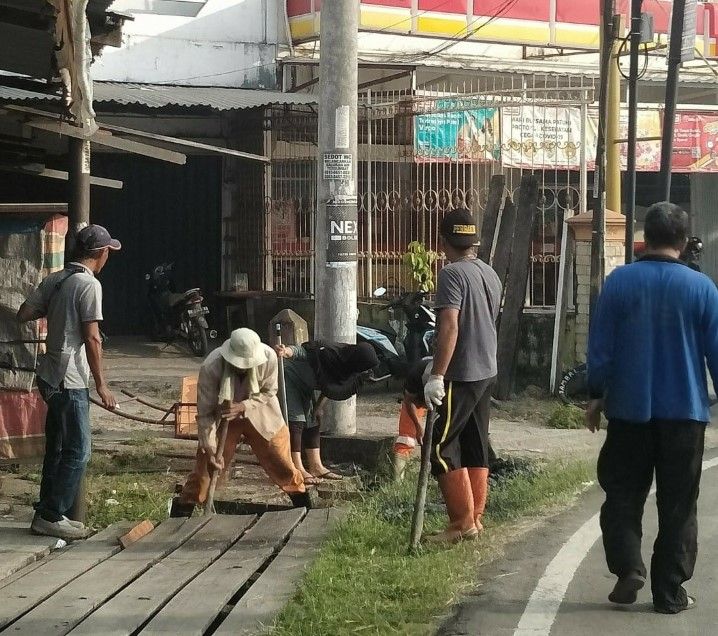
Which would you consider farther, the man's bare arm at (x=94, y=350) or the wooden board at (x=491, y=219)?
the wooden board at (x=491, y=219)

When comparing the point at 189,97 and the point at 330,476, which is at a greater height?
the point at 189,97

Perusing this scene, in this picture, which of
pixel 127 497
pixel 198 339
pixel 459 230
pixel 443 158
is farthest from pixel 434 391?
pixel 198 339

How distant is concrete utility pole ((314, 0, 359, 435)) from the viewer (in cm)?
959

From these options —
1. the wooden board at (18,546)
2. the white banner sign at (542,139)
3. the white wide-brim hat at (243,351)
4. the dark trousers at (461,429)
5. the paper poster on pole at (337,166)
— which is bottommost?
the wooden board at (18,546)

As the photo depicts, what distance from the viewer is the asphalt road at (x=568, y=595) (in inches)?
208

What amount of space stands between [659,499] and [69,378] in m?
3.25

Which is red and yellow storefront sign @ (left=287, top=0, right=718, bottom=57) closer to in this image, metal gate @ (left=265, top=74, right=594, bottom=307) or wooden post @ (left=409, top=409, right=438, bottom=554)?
metal gate @ (left=265, top=74, right=594, bottom=307)

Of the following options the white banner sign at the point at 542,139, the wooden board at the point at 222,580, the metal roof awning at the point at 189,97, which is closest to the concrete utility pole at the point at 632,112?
the white banner sign at the point at 542,139

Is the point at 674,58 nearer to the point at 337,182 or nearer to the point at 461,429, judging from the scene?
the point at 337,182

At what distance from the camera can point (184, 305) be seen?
55.5 ft

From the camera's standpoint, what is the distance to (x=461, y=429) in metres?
6.94

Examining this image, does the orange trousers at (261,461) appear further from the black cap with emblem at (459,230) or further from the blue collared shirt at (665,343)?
the blue collared shirt at (665,343)

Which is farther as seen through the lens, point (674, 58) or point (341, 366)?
point (674, 58)

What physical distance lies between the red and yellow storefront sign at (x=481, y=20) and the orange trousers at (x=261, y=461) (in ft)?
36.7
